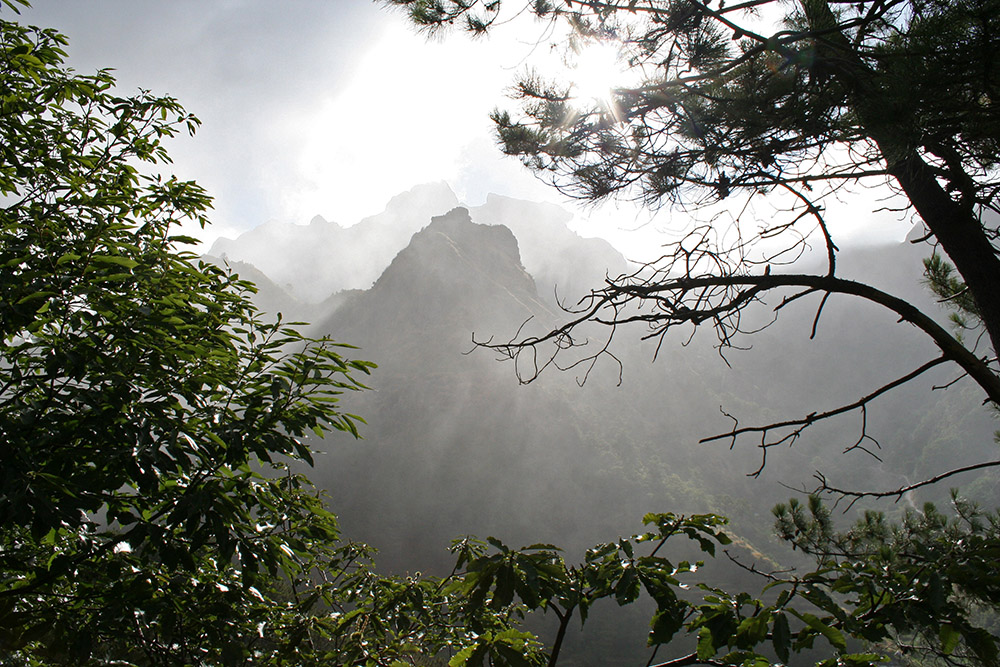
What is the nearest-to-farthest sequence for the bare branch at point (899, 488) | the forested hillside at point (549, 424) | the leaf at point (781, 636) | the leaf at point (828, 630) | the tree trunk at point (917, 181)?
the leaf at point (781, 636) < the leaf at point (828, 630) < the bare branch at point (899, 488) < the tree trunk at point (917, 181) < the forested hillside at point (549, 424)

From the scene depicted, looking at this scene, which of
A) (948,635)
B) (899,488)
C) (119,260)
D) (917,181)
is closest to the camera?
(948,635)

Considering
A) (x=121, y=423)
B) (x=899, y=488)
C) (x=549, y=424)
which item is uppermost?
(x=549, y=424)

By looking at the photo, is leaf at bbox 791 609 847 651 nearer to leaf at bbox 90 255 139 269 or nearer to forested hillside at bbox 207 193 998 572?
leaf at bbox 90 255 139 269

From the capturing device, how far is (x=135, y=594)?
1.65 metres

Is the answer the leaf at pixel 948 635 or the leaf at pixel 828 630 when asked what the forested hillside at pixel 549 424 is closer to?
the leaf at pixel 948 635

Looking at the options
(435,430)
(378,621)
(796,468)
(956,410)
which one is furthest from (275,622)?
(956,410)

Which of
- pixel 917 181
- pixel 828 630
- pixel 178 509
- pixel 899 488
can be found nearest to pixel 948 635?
pixel 828 630

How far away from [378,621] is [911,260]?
393 ft

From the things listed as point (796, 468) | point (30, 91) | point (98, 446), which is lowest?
point (98, 446)

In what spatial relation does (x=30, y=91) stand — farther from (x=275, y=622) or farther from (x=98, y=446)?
(x=275, y=622)

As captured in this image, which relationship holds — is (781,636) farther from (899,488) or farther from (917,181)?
(917,181)

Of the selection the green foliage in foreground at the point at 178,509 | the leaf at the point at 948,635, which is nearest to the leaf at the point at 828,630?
the green foliage in foreground at the point at 178,509

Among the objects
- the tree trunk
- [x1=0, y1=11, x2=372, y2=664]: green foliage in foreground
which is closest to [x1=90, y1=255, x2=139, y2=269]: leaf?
[x1=0, y1=11, x2=372, y2=664]: green foliage in foreground

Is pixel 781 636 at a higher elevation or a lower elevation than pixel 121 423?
lower
